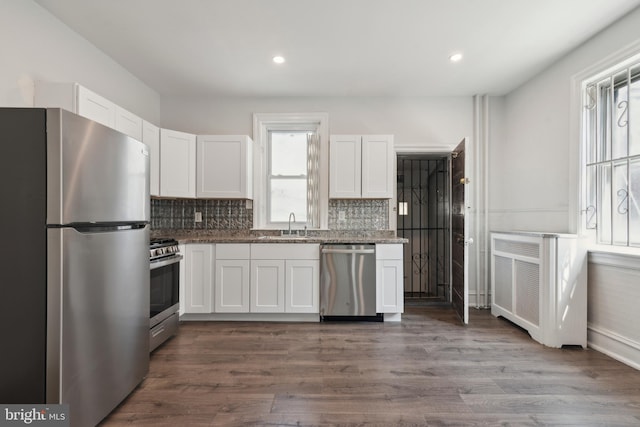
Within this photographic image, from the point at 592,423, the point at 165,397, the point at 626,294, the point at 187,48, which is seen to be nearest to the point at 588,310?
the point at 626,294

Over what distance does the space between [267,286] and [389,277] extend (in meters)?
1.32

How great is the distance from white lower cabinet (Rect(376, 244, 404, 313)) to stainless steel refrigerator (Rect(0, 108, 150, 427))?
2.39 m

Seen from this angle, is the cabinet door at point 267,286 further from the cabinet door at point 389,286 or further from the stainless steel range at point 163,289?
the cabinet door at point 389,286

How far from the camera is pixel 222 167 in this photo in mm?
3389

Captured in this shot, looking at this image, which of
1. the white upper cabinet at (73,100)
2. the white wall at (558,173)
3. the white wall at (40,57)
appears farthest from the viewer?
the white wall at (558,173)

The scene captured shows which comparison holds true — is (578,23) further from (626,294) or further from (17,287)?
(17,287)

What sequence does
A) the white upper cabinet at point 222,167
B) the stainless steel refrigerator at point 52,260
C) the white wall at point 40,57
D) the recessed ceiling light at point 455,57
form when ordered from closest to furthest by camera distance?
the stainless steel refrigerator at point 52,260 < the white wall at point 40,57 < the recessed ceiling light at point 455,57 < the white upper cabinet at point 222,167

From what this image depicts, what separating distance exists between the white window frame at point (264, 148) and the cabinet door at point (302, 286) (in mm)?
726

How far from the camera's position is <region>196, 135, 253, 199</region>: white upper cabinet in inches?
133

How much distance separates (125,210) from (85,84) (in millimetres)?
1728

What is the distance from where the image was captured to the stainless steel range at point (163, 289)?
2.38 meters

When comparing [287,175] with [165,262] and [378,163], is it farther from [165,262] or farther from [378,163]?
[165,262]

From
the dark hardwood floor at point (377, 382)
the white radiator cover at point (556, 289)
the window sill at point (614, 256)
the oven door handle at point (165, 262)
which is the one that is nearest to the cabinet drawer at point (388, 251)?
the dark hardwood floor at point (377, 382)
